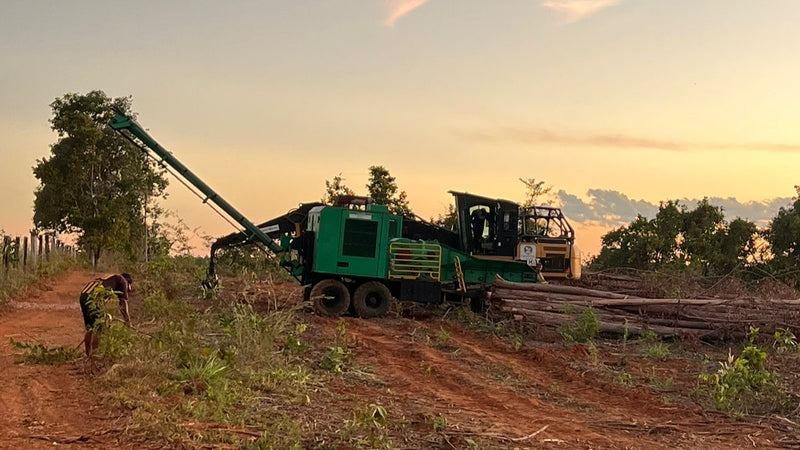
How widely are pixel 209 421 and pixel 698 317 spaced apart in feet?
38.3

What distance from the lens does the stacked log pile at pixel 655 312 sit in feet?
51.0

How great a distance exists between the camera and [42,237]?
99.2ft

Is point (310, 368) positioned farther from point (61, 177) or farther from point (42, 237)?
point (61, 177)

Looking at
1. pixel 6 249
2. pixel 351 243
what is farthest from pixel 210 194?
pixel 6 249

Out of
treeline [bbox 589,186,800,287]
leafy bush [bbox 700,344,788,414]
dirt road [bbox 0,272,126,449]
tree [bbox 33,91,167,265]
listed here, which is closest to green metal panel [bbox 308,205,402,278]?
dirt road [bbox 0,272,126,449]

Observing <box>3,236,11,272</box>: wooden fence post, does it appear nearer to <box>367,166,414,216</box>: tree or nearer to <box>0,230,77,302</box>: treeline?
<box>0,230,77,302</box>: treeline

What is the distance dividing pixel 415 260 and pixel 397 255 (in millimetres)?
459

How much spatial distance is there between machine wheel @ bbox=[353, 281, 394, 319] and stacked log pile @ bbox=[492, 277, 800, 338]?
10.5ft

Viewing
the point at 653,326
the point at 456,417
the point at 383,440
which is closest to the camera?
the point at 383,440

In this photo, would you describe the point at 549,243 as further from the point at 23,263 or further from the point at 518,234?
the point at 23,263

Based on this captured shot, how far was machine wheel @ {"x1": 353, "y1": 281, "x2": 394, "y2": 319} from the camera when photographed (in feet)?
60.7

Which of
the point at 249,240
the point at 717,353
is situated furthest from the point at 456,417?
the point at 249,240

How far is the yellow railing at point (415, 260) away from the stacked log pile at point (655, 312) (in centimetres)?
266

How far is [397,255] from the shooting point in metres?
18.6
